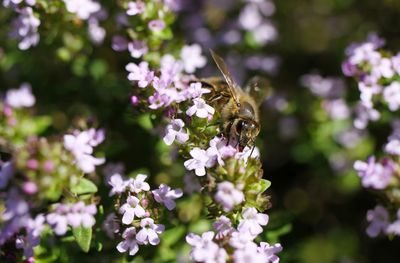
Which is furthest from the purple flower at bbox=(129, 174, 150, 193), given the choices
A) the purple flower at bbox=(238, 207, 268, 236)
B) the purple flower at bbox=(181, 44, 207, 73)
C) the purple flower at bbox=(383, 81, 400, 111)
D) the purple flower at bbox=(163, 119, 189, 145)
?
the purple flower at bbox=(383, 81, 400, 111)

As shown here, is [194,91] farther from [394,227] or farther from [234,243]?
[394,227]

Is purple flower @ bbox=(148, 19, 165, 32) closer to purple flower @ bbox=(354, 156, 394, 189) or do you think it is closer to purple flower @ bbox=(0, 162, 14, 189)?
purple flower @ bbox=(0, 162, 14, 189)

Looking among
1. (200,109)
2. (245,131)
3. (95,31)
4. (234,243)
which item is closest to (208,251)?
(234,243)

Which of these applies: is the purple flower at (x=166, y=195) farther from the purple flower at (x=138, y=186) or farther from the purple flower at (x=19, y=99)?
the purple flower at (x=19, y=99)

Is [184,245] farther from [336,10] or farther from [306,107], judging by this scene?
[336,10]

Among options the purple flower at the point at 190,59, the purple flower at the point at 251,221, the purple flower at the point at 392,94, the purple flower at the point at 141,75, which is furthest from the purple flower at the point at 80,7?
the purple flower at the point at 392,94

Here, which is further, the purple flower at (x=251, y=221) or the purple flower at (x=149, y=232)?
the purple flower at (x=149, y=232)
